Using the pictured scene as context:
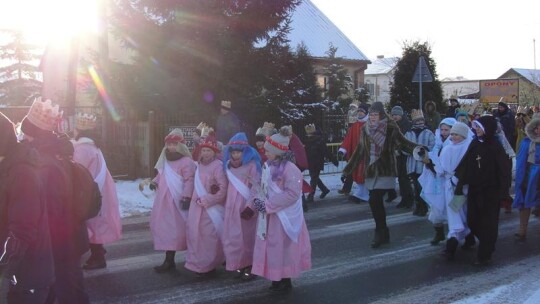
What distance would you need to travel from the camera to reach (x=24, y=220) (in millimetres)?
3482

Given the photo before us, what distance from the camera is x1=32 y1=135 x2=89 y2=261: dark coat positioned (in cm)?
391

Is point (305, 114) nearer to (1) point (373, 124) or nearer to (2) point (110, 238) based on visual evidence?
(1) point (373, 124)

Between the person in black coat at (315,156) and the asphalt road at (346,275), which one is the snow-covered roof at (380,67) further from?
the asphalt road at (346,275)

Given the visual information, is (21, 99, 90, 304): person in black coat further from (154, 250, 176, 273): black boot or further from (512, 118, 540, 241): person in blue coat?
(512, 118, 540, 241): person in blue coat

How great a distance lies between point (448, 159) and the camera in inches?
294

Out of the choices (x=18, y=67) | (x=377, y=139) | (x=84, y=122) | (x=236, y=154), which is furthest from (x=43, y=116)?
(x=18, y=67)

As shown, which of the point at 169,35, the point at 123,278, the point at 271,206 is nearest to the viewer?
the point at 271,206

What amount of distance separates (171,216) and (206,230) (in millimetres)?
524

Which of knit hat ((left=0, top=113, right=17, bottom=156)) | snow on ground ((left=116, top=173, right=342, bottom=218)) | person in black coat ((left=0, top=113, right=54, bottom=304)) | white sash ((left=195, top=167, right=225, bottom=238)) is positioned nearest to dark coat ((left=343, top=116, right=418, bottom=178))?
white sash ((left=195, top=167, right=225, bottom=238))

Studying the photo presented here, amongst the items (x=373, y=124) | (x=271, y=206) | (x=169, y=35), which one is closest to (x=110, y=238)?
(x=271, y=206)

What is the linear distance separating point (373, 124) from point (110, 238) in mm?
3899

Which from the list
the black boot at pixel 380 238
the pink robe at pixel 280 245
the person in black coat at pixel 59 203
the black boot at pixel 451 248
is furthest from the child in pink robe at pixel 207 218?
the black boot at pixel 451 248

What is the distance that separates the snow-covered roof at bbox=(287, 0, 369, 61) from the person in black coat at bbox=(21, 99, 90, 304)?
3013 centimetres

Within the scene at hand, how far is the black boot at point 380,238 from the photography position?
793 centimetres
